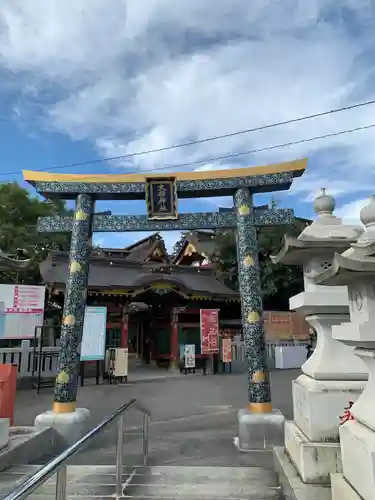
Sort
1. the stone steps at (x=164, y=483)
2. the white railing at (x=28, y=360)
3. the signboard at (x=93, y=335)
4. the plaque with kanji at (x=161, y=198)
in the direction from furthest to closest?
the white railing at (x=28, y=360), the signboard at (x=93, y=335), the plaque with kanji at (x=161, y=198), the stone steps at (x=164, y=483)

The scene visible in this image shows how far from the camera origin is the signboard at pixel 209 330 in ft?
50.3

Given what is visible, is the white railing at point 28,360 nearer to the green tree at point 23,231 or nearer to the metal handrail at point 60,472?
the green tree at point 23,231

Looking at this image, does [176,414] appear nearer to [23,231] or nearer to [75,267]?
[75,267]

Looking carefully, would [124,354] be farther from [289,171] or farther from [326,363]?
[326,363]

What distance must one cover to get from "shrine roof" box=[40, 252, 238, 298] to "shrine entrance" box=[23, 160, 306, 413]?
7654 mm

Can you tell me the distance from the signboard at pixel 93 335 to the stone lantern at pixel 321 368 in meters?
6.08

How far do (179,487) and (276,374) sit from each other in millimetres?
12437

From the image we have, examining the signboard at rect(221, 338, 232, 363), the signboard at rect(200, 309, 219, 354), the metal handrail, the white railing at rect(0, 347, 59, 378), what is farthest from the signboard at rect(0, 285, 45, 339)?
the metal handrail

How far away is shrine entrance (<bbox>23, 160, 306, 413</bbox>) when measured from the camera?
649 centimetres

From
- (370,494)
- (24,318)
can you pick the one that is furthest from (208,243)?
(370,494)

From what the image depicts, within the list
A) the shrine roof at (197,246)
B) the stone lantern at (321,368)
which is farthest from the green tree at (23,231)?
the stone lantern at (321,368)

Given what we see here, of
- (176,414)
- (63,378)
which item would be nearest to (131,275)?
(176,414)

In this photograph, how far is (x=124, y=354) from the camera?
13328mm

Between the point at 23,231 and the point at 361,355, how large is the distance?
16326 millimetres
